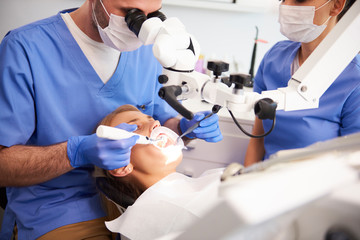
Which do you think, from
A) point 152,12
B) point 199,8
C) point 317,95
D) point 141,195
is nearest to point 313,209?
point 317,95

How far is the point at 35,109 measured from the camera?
4.00ft

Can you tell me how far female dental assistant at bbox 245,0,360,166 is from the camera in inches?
52.5

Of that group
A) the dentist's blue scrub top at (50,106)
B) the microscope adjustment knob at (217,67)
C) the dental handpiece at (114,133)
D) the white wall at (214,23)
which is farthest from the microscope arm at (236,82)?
the white wall at (214,23)

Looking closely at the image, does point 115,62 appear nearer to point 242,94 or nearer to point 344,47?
point 242,94

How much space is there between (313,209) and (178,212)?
0.58m

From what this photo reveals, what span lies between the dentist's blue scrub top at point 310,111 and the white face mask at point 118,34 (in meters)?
0.85

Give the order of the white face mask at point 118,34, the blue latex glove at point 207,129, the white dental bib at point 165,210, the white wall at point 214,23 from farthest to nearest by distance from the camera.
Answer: the white wall at point 214,23
the blue latex glove at point 207,129
the white face mask at point 118,34
the white dental bib at point 165,210

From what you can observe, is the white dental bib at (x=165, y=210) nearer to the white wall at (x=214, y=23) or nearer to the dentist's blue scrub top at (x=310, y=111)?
the dentist's blue scrub top at (x=310, y=111)

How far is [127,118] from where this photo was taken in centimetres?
128

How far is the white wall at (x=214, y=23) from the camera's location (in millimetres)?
2484

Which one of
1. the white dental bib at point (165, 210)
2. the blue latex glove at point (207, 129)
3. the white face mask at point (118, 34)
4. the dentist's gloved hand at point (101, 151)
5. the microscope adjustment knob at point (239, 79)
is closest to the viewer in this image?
the microscope adjustment knob at point (239, 79)

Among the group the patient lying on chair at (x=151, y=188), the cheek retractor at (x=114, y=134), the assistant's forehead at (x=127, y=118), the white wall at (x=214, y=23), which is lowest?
the patient lying on chair at (x=151, y=188)

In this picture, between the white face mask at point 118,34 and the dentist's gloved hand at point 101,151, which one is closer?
the dentist's gloved hand at point 101,151

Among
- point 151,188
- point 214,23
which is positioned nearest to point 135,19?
point 151,188
